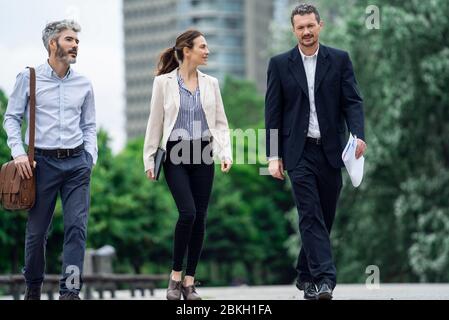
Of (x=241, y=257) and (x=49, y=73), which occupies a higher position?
(x=49, y=73)

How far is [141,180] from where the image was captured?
2562 inches

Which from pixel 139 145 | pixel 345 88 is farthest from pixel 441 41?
pixel 139 145

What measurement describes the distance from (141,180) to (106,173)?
22.1 feet

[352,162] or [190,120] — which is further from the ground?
[190,120]

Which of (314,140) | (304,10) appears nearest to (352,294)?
(314,140)

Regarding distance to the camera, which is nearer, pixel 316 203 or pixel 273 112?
pixel 316 203

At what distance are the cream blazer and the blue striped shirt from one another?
4 centimetres

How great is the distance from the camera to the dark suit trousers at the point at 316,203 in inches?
415

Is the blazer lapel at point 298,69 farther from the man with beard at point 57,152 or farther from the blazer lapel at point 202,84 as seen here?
the man with beard at point 57,152

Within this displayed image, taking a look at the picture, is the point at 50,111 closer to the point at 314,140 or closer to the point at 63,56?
the point at 63,56

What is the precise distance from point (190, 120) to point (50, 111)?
131 cm

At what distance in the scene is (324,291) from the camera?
10.3 meters

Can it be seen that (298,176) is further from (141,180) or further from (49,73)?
(141,180)

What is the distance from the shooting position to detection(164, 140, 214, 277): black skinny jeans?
1094cm
